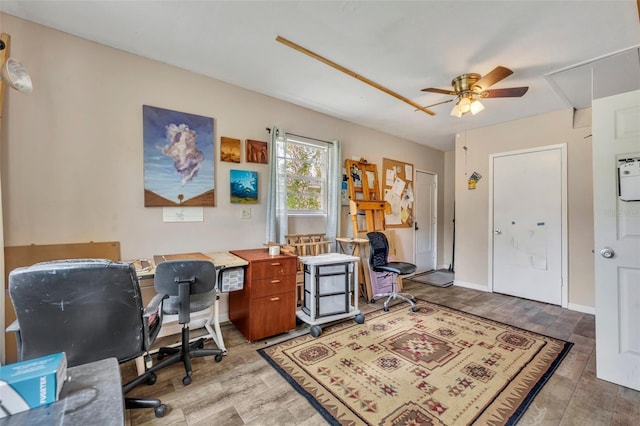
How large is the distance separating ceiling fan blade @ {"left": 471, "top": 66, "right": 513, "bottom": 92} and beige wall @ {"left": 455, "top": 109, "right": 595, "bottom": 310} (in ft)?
Result: 5.86

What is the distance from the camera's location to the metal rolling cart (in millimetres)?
2865

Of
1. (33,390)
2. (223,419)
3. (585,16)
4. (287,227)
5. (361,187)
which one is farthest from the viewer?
(361,187)

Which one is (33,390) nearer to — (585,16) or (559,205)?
(585,16)

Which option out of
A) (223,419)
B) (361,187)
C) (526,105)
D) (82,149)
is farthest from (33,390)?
(526,105)

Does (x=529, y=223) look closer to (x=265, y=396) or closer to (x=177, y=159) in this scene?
(x=265, y=396)

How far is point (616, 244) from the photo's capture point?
1.96 m

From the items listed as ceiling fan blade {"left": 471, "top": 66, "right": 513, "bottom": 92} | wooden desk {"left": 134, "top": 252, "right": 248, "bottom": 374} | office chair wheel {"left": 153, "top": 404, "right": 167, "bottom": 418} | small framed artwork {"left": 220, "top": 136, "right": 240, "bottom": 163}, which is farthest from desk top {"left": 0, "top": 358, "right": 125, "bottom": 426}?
ceiling fan blade {"left": 471, "top": 66, "right": 513, "bottom": 92}

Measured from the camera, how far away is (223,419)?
63.9 inches

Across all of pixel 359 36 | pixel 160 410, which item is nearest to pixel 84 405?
pixel 160 410

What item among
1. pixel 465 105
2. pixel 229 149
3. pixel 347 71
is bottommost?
pixel 229 149

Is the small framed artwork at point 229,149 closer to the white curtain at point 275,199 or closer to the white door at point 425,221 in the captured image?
the white curtain at point 275,199

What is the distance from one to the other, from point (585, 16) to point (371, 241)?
2834mm

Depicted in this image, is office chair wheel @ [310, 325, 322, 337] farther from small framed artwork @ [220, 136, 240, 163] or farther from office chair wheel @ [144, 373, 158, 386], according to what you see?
small framed artwork @ [220, 136, 240, 163]

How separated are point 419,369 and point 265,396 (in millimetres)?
1214
